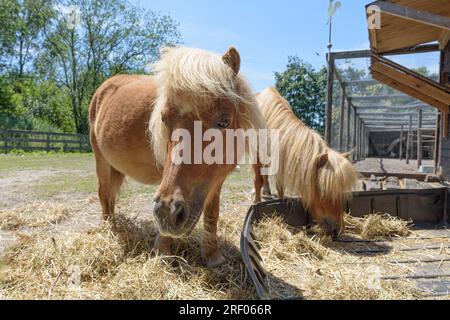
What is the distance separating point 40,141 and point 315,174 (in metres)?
17.8

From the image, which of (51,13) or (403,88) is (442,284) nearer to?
(403,88)

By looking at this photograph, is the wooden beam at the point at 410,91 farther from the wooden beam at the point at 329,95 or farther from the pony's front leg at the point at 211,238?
the pony's front leg at the point at 211,238

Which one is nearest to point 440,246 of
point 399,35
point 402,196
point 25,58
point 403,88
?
point 402,196

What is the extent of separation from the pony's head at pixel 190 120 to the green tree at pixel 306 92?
84.9ft

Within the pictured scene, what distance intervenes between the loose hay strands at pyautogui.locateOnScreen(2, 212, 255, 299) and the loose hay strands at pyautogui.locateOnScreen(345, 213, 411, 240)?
1528 millimetres

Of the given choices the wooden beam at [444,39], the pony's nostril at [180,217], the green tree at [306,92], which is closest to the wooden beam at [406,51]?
the wooden beam at [444,39]

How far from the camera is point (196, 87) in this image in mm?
1650

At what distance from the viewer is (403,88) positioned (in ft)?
19.1

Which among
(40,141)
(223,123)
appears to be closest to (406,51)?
(223,123)

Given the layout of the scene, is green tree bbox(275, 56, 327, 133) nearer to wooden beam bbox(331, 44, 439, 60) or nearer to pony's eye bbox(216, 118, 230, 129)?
wooden beam bbox(331, 44, 439, 60)

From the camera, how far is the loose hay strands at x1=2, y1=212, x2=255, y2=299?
6.07 feet

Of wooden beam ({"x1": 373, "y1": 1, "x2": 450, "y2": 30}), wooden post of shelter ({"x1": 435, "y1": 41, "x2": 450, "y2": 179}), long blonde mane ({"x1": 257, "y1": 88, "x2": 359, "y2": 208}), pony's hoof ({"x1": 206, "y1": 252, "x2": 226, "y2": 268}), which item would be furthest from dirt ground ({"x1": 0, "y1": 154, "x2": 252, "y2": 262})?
wooden post of shelter ({"x1": 435, "y1": 41, "x2": 450, "y2": 179})

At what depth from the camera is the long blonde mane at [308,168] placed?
9.93ft
